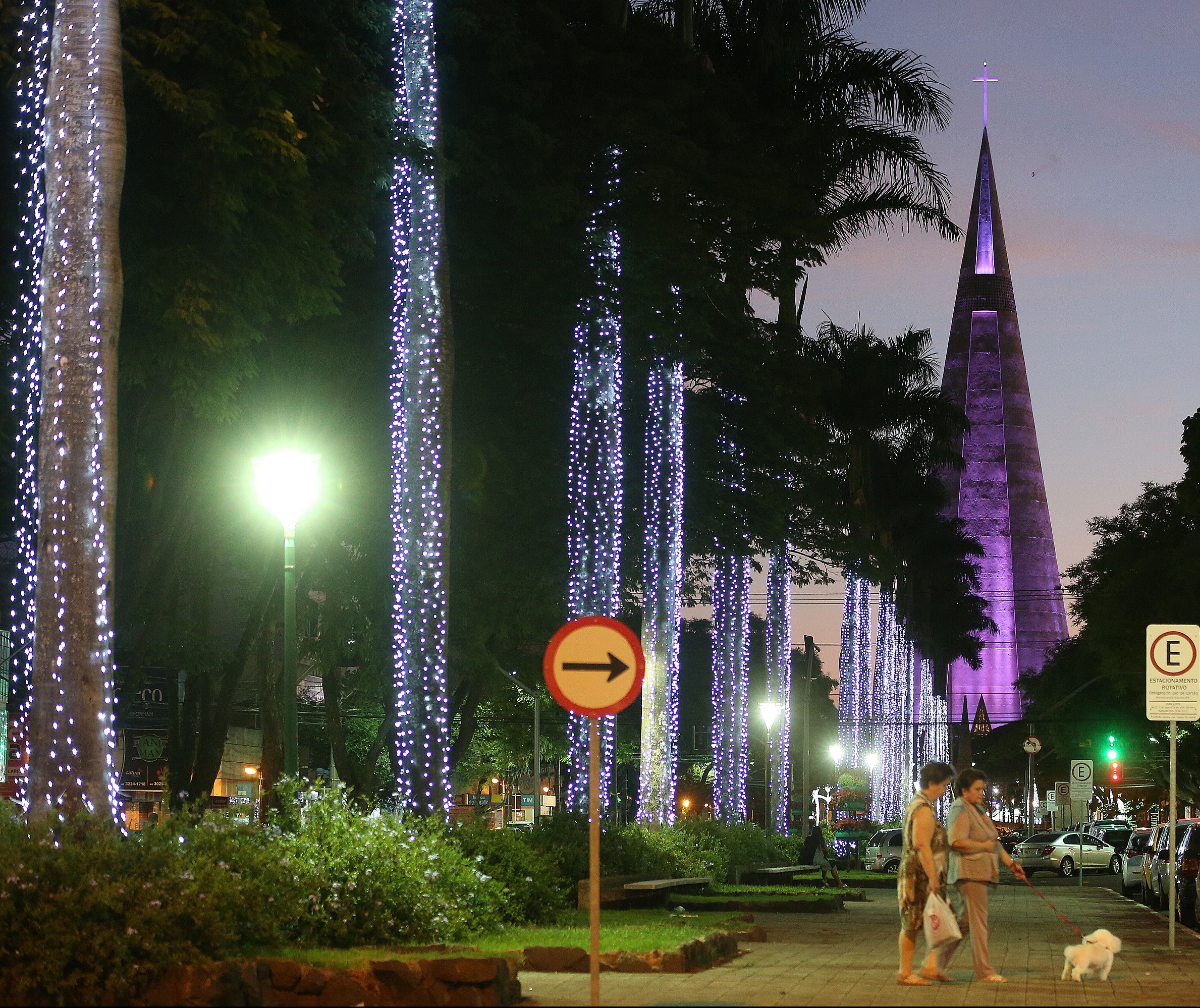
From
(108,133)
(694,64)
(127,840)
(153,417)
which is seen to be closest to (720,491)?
(694,64)

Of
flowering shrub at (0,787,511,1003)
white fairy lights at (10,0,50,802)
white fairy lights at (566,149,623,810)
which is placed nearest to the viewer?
flowering shrub at (0,787,511,1003)

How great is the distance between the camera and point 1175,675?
1761cm

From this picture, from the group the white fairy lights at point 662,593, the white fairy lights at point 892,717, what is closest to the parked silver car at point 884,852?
the white fairy lights at point 662,593

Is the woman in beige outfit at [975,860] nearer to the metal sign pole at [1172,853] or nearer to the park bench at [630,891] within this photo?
the metal sign pole at [1172,853]

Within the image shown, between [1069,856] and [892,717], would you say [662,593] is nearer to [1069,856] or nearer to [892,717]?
[1069,856]

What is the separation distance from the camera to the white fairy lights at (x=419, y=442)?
66.5ft

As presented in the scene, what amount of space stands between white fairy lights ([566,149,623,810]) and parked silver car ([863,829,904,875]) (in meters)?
21.2

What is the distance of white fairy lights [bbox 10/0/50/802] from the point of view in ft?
53.5

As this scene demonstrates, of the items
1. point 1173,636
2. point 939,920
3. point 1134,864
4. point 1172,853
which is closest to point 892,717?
point 1134,864

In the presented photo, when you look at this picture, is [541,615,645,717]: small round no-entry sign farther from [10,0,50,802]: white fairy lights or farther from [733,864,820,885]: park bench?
[733,864,820,885]: park bench

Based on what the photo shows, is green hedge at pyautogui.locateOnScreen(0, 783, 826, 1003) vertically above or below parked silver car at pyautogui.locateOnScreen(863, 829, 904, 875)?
above

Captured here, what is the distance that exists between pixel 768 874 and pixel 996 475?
12977cm

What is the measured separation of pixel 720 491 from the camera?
36.6 metres

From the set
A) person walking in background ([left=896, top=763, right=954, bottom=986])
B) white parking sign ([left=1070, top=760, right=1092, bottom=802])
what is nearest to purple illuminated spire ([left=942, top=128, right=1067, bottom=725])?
white parking sign ([left=1070, top=760, right=1092, bottom=802])
